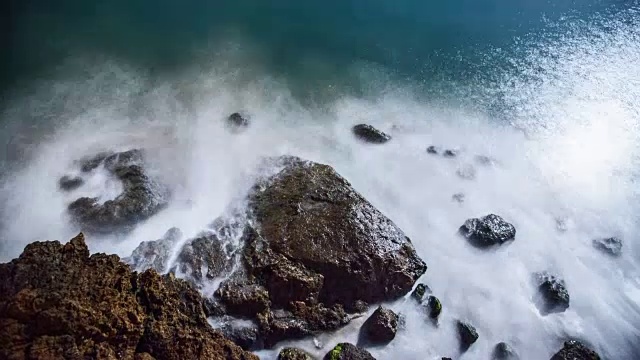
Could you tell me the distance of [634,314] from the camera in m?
15.5

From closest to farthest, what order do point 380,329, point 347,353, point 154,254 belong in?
point 347,353, point 380,329, point 154,254

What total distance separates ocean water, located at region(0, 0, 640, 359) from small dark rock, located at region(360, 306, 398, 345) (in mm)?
374

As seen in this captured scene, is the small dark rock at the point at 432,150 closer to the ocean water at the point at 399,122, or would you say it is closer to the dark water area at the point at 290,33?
the ocean water at the point at 399,122

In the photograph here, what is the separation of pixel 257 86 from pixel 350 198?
9.49m

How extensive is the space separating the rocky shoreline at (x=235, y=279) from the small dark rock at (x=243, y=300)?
4cm

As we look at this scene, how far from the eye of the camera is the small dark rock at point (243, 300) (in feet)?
43.6

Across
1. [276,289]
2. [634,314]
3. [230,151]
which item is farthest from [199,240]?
[634,314]

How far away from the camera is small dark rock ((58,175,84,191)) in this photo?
662 inches

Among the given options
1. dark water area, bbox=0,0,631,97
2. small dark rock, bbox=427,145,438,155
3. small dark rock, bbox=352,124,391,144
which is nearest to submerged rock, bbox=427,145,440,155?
small dark rock, bbox=427,145,438,155

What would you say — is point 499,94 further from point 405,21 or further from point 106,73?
point 106,73

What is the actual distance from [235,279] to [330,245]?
3.06m

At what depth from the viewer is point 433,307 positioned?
1460cm

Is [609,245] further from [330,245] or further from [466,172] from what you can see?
[330,245]

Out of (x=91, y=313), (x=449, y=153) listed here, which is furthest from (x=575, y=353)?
(x=91, y=313)
